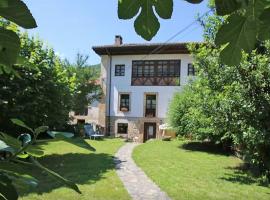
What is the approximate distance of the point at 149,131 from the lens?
29953 millimetres

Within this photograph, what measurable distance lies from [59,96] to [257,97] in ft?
20.6

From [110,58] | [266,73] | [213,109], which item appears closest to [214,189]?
[213,109]

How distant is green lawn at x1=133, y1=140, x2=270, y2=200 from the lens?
9.60 metres

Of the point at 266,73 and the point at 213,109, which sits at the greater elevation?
the point at 266,73

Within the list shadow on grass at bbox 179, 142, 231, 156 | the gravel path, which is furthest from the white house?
the gravel path

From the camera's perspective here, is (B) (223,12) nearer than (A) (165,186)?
Yes

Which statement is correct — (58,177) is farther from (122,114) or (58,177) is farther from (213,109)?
(122,114)

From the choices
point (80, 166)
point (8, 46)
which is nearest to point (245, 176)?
point (80, 166)

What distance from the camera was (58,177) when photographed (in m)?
0.72

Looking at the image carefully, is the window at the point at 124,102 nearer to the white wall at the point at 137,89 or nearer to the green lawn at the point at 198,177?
the white wall at the point at 137,89

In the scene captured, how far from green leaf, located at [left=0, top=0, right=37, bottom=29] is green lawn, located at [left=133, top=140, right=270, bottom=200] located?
8755 millimetres

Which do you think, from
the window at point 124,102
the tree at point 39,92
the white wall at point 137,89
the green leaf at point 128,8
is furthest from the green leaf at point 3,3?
the window at point 124,102

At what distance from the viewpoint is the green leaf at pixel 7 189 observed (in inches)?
28.8

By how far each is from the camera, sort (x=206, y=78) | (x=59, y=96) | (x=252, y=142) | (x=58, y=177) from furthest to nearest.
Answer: (x=59, y=96)
(x=206, y=78)
(x=252, y=142)
(x=58, y=177)
